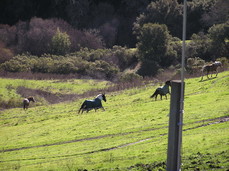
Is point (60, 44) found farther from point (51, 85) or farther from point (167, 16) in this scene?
point (51, 85)

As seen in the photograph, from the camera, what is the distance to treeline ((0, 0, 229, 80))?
8494 cm

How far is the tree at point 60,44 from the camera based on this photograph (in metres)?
99.2

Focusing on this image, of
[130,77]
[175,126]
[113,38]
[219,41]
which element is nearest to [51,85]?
[130,77]

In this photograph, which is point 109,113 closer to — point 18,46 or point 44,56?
point 44,56

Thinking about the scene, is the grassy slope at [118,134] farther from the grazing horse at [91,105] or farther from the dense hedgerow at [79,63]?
the dense hedgerow at [79,63]

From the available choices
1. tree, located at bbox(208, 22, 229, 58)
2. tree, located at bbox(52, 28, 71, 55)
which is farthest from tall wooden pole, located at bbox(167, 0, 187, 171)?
tree, located at bbox(52, 28, 71, 55)

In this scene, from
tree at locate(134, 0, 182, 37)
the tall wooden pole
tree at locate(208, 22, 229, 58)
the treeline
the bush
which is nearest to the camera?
the tall wooden pole

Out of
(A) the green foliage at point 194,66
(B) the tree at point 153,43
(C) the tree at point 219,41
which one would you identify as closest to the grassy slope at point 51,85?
(B) the tree at point 153,43

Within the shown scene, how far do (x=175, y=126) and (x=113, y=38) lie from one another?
3647 inches

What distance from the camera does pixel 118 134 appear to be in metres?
32.9

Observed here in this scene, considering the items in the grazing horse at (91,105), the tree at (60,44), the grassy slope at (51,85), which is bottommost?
the grassy slope at (51,85)

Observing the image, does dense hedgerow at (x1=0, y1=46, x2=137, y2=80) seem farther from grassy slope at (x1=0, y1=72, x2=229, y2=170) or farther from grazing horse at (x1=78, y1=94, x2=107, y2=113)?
grazing horse at (x1=78, y1=94, x2=107, y2=113)

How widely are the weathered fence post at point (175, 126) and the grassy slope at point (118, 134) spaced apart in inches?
67.2

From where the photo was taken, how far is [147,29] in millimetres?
86812
